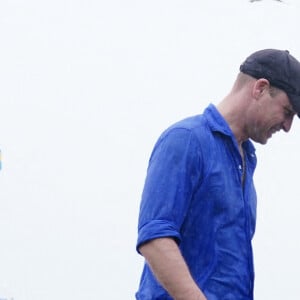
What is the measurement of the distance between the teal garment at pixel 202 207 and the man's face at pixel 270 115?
48 millimetres

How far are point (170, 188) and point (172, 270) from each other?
124 millimetres

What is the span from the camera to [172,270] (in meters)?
0.95

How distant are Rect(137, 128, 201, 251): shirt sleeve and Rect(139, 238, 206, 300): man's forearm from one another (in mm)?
17

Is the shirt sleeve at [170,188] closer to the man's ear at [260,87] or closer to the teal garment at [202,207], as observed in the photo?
the teal garment at [202,207]

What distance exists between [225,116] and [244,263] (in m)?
0.25

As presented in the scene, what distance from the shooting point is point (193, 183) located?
1.01 meters

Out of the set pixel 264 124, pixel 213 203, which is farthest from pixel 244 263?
pixel 264 124

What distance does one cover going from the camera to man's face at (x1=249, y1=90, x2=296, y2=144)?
3.52ft

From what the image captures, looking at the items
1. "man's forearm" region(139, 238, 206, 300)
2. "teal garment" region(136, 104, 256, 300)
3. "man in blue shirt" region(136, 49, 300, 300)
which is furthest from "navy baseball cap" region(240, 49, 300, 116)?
"man's forearm" region(139, 238, 206, 300)

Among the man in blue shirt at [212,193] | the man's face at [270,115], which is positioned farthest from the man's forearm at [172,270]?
the man's face at [270,115]

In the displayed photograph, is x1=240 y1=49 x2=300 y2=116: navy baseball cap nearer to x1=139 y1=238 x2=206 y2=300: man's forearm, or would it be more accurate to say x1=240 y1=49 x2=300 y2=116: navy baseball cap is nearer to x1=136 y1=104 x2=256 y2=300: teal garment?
x1=136 y1=104 x2=256 y2=300: teal garment

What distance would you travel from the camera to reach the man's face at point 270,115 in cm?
107

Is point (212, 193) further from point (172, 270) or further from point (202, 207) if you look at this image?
point (172, 270)

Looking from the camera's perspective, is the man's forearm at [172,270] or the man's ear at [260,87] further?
the man's ear at [260,87]
